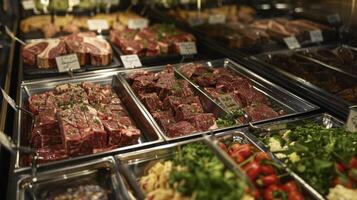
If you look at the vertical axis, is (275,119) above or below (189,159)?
below

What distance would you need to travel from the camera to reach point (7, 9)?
5.98 m

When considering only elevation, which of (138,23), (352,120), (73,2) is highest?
(73,2)

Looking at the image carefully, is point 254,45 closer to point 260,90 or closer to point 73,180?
point 260,90

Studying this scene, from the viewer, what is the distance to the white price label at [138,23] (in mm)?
5836

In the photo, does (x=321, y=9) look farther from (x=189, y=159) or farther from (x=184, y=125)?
(x=189, y=159)

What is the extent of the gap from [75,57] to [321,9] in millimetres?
3062

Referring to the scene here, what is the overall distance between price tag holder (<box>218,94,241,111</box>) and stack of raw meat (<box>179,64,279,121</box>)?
71mm

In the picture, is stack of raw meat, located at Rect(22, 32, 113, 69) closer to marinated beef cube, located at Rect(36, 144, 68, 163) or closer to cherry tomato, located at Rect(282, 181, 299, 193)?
marinated beef cube, located at Rect(36, 144, 68, 163)

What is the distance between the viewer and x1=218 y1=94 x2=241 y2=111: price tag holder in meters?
3.41

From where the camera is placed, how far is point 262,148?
110 inches

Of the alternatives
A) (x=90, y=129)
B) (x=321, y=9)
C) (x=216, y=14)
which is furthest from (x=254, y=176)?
(x=216, y=14)

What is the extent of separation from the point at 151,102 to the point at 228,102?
73 centimetres

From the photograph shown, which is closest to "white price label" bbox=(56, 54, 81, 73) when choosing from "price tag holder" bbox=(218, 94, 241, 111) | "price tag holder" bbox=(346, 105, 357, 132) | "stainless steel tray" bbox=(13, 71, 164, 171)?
"stainless steel tray" bbox=(13, 71, 164, 171)

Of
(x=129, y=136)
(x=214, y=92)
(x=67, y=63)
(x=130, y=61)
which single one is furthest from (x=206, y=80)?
(x=67, y=63)
